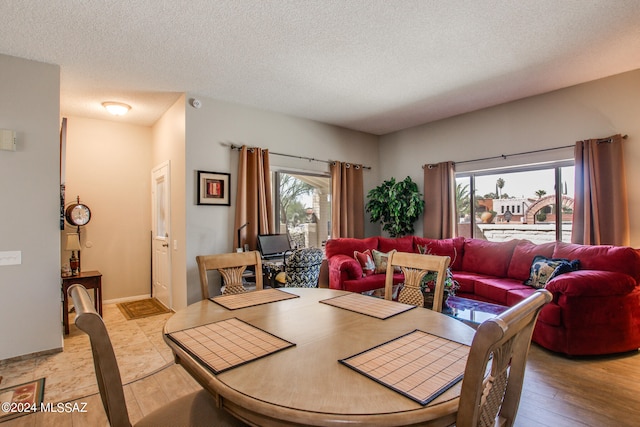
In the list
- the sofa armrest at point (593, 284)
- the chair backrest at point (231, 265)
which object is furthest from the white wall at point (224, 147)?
the sofa armrest at point (593, 284)

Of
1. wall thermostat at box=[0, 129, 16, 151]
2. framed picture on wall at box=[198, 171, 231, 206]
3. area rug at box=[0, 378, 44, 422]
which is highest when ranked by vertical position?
wall thermostat at box=[0, 129, 16, 151]

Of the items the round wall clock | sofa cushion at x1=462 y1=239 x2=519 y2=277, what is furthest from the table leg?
sofa cushion at x1=462 y1=239 x2=519 y2=277

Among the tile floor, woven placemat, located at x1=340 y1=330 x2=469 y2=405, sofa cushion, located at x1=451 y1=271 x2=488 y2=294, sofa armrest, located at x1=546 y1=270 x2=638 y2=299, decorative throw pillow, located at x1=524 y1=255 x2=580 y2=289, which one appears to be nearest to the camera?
woven placemat, located at x1=340 y1=330 x2=469 y2=405

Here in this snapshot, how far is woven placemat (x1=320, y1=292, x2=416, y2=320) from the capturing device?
5.37ft

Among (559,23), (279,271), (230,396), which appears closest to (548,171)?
(559,23)

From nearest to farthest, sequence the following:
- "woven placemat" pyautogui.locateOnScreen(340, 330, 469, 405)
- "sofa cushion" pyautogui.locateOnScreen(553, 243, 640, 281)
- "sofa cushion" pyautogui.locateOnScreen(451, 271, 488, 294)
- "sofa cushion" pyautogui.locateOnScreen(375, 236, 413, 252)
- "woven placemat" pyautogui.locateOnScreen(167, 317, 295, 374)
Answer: "woven placemat" pyautogui.locateOnScreen(340, 330, 469, 405) < "woven placemat" pyautogui.locateOnScreen(167, 317, 295, 374) < "sofa cushion" pyautogui.locateOnScreen(553, 243, 640, 281) < "sofa cushion" pyautogui.locateOnScreen(451, 271, 488, 294) < "sofa cushion" pyautogui.locateOnScreen(375, 236, 413, 252)

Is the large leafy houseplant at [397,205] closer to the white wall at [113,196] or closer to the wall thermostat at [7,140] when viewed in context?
the white wall at [113,196]

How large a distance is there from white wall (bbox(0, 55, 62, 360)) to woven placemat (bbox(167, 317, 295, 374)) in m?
2.75

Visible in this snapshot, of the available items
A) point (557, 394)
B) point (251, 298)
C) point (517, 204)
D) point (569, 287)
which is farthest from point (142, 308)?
point (517, 204)

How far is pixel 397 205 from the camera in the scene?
5.39 meters

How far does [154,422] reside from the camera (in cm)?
123

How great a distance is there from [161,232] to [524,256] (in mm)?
5025

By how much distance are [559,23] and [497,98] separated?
179 cm

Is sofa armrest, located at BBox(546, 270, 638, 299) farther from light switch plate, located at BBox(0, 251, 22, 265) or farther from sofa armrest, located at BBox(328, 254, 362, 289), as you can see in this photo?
light switch plate, located at BBox(0, 251, 22, 265)
